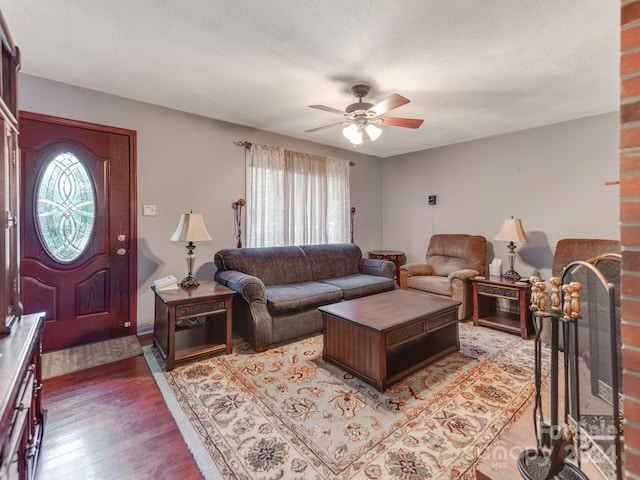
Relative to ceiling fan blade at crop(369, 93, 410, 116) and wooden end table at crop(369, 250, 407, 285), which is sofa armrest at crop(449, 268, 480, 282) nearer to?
wooden end table at crop(369, 250, 407, 285)

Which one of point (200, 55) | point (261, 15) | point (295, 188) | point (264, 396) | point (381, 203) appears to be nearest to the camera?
point (261, 15)

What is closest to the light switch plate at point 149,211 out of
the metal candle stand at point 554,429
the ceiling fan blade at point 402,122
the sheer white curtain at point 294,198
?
the sheer white curtain at point 294,198

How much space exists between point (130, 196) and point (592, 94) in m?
4.59

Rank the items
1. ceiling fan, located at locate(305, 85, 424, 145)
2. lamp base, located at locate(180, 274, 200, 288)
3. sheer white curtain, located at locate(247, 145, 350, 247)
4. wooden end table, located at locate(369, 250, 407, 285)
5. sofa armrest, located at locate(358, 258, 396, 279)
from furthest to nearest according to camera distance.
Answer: wooden end table, located at locate(369, 250, 407, 285), sofa armrest, located at locate(358, 258, 396, 279), sheer white curtain, located at locate(247, 145, 350, 247), lamp base, located at locate(180, 274, 200, 288), ceiling fan, located at locate(305, 85, 424, 145)

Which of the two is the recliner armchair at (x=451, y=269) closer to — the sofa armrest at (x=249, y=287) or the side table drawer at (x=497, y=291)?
the side table drawer at (x=497, y=291)

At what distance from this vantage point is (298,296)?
302 centimetres

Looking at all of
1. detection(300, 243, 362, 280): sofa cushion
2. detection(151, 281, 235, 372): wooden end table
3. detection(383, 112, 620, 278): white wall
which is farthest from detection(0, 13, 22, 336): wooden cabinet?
detection(383, 112, 620, 278): white wall

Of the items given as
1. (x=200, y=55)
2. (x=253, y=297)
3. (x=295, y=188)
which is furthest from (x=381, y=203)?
(x=200, y=55)

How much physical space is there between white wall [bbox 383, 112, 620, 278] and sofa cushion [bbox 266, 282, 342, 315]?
2.37 meters

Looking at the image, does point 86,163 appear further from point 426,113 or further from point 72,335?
point 426,113

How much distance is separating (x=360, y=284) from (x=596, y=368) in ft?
8.32

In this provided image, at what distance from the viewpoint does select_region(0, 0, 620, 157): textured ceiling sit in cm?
177

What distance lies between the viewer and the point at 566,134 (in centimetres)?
356

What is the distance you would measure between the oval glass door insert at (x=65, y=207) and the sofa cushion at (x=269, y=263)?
125 centimetres
